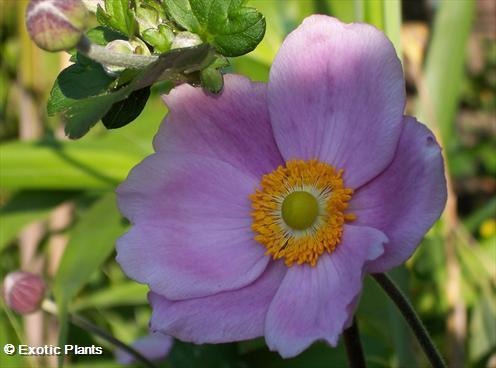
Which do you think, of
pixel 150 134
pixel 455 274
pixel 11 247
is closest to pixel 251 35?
pixel 455 274

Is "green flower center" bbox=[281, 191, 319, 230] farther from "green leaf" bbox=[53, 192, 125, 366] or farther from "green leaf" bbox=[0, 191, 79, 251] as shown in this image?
"green leaf" bbox=[0, 191, 79, 251]

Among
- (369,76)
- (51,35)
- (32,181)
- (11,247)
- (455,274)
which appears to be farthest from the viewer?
(11,247)

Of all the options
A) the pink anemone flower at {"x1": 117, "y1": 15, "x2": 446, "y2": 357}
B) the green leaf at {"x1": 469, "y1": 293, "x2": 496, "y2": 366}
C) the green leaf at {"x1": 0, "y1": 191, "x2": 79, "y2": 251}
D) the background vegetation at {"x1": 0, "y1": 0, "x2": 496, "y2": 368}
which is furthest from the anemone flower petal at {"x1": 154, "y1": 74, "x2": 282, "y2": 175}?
the green leaf at {"x1": 0, "y1": 191, "x2": 79, "y2": 251}

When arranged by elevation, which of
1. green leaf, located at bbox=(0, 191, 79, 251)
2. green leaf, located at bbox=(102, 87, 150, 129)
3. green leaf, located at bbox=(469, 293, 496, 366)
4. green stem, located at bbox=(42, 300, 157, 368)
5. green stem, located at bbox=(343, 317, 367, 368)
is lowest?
green leaf, located at bbox=(469, 293, 496, 366)

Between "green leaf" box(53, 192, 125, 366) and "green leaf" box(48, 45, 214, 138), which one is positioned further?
"green leaf" box(53, 192, 125, 366)

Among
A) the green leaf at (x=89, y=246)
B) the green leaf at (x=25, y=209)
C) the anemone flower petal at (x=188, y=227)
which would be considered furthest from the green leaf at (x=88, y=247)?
the anemone flower petal at (x=188, y=227)

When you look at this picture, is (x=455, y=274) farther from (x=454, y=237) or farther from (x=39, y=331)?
(x=39, y=331)
